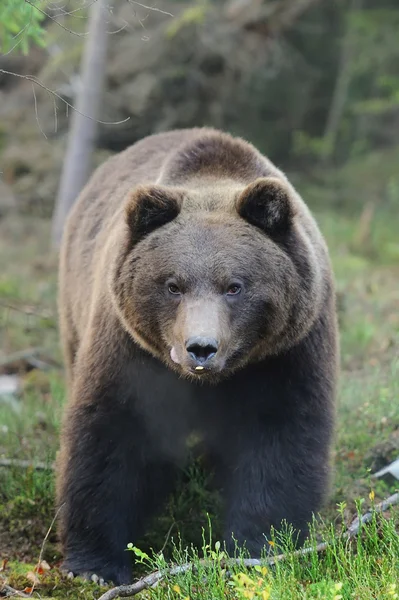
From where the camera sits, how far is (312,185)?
19875 mm

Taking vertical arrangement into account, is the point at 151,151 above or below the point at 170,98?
below

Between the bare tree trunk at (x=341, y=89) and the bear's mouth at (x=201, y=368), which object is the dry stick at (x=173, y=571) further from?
the bare tree trunk at (x=341, y=89)

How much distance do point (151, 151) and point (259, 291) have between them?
8.36 feet

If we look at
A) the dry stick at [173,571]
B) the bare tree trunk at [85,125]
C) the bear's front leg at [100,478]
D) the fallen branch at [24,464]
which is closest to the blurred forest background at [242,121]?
the bare tree trunk at [85,125]

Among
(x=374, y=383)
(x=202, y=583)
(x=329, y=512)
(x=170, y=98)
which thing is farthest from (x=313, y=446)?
(x=170, y=98)

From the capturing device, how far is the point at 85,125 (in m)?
14.1

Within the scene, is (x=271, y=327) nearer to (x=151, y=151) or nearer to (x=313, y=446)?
(x=313, y=446)

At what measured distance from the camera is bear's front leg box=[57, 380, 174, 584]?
18.4ft

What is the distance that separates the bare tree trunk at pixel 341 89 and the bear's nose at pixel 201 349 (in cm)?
1585

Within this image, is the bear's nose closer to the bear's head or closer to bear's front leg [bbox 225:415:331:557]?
the bear's head

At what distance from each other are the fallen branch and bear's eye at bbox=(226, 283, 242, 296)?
246 centimetres

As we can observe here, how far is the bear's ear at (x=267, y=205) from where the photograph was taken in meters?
5.10

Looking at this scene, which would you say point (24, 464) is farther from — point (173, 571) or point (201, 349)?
point (201, 349)

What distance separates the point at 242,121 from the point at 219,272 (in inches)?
552
